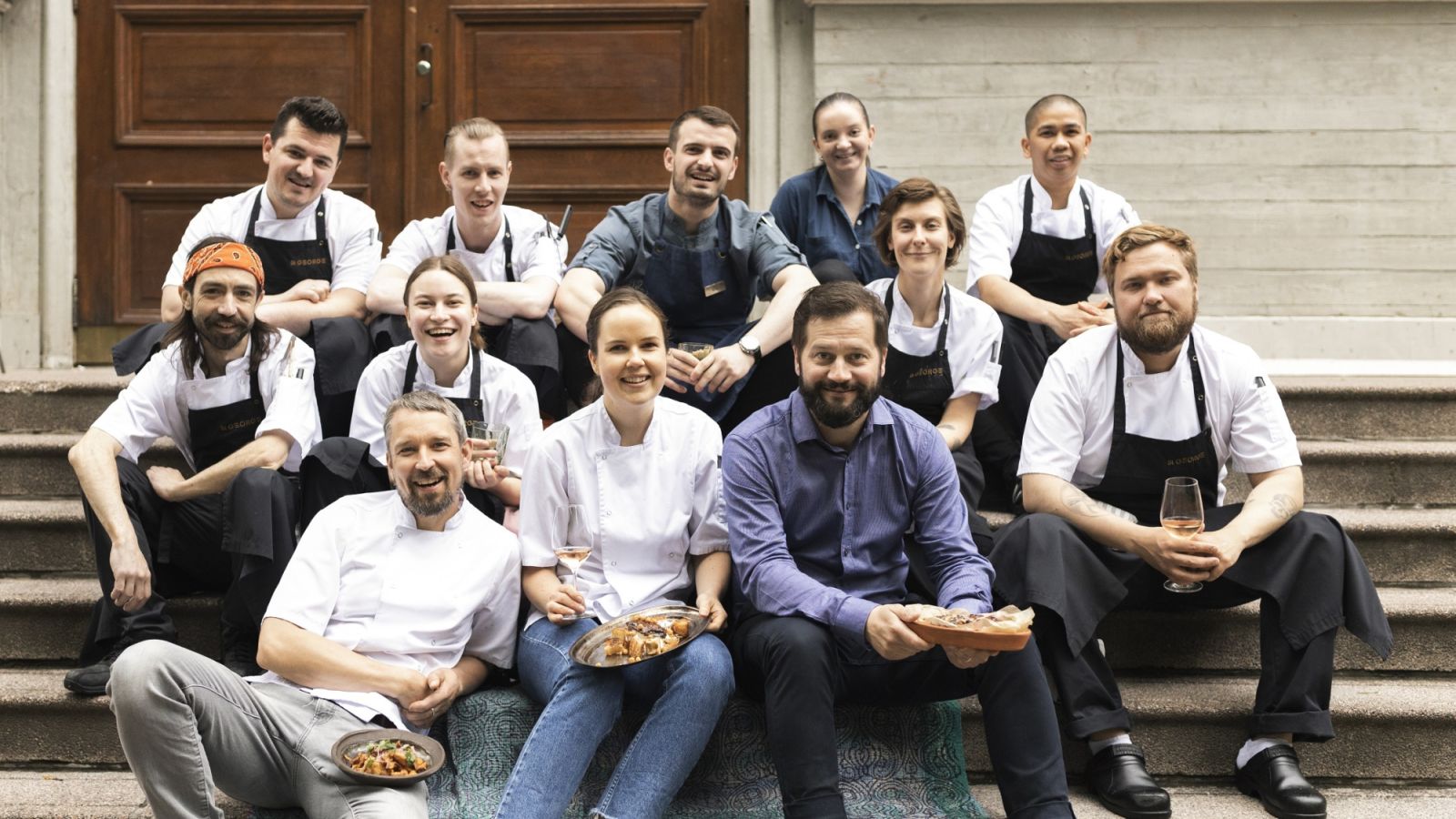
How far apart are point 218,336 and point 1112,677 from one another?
2.56 m

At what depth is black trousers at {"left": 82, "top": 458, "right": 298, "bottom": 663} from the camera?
347 cm

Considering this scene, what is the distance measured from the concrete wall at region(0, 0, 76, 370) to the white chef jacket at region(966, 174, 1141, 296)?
13.2 feet

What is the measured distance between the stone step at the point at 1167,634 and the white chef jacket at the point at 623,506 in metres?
1.13

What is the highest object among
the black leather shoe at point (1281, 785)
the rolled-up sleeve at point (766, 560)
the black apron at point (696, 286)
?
the black apron at point (696, 286)

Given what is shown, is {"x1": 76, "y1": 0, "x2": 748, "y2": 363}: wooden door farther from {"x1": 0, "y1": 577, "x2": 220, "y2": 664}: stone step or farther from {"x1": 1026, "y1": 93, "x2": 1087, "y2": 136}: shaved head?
{"x1": 0, "y1": 577, "x2": 220, "y2": 664}: stone step

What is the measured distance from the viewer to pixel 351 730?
301 cm

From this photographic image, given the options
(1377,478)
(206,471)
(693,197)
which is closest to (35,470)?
(206,471)

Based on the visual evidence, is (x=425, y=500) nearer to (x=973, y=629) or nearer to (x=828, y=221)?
(x=973, y=629)

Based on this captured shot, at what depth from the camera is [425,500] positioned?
3260mm

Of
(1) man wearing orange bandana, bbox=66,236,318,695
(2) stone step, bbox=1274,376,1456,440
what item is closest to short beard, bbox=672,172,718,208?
(1) man wearing orange bandana, bbox=66,236,318,695

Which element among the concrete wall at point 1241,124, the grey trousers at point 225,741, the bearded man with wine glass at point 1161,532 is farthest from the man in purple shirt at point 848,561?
the concrete wall at point 1241,124

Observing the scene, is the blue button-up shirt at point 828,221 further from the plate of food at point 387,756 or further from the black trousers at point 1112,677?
the plate of food at point 387,756

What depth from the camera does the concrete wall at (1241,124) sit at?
5777 millimetres

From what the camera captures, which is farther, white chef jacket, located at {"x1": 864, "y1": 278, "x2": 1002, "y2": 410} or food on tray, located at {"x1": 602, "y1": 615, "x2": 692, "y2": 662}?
white chef jacket, located at {"x1": 864, "y1": 278, "x2": 1002, "y2": 410}
